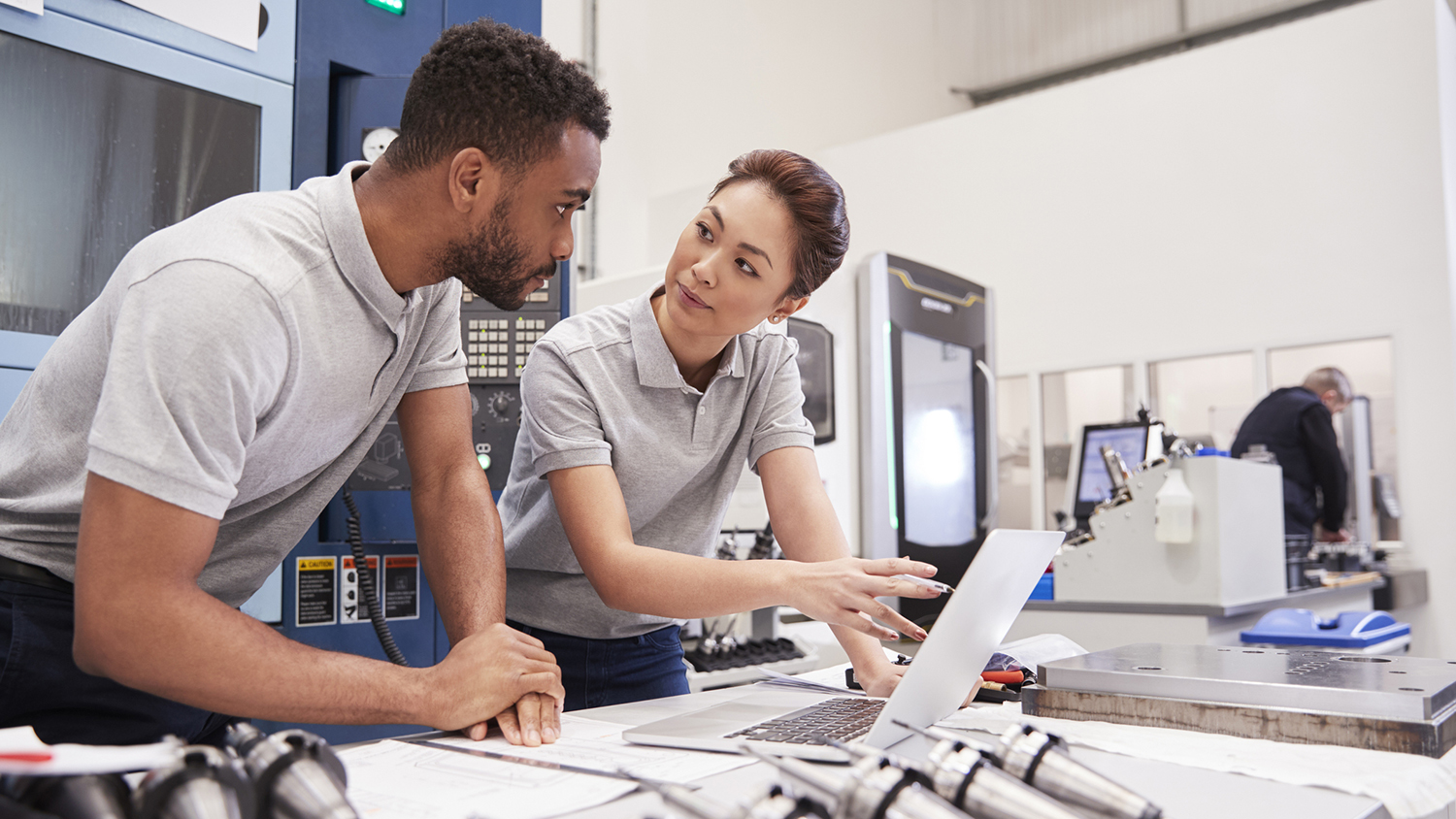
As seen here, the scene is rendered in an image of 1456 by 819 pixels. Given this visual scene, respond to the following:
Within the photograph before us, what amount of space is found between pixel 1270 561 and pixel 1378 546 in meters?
2.62

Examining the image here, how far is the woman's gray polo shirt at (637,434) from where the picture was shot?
55.4 inches

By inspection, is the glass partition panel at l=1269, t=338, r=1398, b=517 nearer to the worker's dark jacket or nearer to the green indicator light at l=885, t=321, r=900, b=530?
the worker's dark jacket

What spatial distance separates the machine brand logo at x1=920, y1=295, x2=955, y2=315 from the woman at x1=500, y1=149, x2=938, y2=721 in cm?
181

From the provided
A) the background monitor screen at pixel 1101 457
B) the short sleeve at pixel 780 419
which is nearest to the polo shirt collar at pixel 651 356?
the short sleeve at pixel 780 419

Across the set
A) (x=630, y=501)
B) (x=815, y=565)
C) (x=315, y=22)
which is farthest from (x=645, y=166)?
(x=815, y=565)

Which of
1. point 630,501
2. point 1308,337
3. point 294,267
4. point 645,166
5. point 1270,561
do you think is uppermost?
point 645,166

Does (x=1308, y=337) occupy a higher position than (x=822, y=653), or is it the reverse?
(x=1308, y=337)

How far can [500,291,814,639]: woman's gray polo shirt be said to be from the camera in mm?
1408

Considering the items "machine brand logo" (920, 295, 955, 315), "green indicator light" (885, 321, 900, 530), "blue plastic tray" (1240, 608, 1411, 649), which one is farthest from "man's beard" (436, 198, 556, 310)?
"machine brand logo" (920, 295, 955, 315)

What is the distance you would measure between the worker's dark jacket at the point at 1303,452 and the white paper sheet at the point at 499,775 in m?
3.70

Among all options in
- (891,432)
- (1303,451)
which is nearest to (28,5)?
(891,432)

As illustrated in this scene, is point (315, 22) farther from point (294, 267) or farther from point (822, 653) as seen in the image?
point (822, 653)

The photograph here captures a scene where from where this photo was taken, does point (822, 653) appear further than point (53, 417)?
Yes

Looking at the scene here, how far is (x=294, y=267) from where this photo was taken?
1054mm
